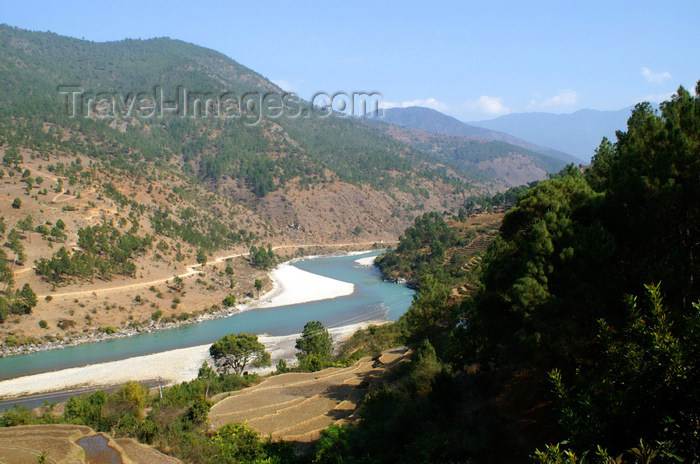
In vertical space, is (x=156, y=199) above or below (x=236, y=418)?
above

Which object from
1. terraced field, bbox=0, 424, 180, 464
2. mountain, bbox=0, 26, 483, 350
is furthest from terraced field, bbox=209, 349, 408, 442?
mountain, bbox=0, 26, 483, 350

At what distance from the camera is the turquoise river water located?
38188 mm

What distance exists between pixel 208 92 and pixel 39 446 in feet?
532

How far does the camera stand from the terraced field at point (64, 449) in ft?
38.5

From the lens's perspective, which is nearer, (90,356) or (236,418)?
(236,418)

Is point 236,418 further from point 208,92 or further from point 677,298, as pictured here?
point 208,92

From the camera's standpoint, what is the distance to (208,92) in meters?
160

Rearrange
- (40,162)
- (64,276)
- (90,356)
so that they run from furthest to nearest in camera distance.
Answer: (40,162) < (64,276) < (90,356)

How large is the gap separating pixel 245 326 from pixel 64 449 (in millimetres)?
37553

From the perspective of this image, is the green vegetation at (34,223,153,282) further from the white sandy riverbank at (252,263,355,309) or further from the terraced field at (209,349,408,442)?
the terraced field at (209,349,408,442)

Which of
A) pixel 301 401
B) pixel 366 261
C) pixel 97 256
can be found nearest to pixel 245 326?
pixel 97 256

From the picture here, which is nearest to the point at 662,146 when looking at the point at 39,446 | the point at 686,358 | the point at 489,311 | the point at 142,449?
the point at 489,311

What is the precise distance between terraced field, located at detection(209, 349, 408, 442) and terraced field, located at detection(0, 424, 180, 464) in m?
3.90

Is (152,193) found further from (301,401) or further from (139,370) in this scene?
(301,401)
